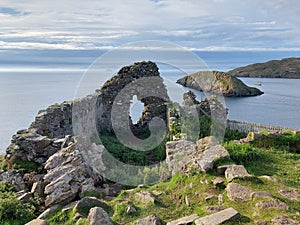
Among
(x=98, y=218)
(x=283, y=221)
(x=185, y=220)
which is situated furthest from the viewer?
(x=98, y=218)

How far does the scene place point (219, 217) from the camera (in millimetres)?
7211

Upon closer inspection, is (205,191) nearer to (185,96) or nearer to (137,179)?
(137,179)

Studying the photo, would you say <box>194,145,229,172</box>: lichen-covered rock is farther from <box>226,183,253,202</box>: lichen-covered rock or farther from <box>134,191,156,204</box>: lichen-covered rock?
<box>134,191,156,204</box>: lichen-covered rock

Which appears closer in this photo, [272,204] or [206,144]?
[272,204]

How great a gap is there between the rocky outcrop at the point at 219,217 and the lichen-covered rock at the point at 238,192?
2.17 ft

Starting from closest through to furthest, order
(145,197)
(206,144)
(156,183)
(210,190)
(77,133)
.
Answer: (210,190), (145,197), (206,144), (156,183), (77,133)

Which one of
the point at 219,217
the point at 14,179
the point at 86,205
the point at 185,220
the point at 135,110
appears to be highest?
A: the point at 219,217

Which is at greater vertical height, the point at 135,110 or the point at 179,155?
the point at 179,155

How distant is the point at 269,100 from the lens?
61.4 metres

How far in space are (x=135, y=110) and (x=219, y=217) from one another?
63.8ft

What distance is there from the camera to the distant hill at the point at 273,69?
128375 mm

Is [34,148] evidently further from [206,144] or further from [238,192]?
[238,192]

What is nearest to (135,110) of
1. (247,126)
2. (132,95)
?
(132,95)

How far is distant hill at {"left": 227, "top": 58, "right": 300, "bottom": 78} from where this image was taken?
128375 millimetres
